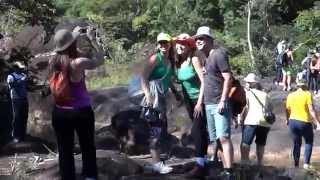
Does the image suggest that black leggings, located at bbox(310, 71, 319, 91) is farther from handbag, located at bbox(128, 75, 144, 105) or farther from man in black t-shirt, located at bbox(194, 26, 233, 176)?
man in black t-shirt, located at bbox(194, 26, 233, 176)

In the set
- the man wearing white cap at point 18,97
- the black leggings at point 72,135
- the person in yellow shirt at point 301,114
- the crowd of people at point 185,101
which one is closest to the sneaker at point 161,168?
the crowd of people at point 185,101

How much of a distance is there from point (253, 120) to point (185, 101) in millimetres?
1828

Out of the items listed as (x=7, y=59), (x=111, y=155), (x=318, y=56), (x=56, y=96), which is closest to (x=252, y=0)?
(x=318, y=56)

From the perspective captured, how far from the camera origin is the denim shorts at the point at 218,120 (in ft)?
24.0

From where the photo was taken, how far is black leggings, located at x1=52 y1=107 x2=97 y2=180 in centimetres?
652

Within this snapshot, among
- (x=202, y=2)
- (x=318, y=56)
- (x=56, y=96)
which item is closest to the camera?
(x=56, y=96)

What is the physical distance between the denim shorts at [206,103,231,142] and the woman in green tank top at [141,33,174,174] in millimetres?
878

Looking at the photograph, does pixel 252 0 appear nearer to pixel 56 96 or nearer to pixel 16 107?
pixel 16 107

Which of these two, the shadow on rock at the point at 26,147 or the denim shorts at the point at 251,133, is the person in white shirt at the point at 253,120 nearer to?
the denim shorts at the point at 251,133

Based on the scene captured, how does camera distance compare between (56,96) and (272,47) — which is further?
(272,47)

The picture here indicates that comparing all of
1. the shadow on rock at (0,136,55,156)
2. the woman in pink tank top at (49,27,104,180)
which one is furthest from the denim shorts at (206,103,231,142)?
the shadow on rock at (0,136,55,156)

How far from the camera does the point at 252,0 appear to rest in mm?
32094

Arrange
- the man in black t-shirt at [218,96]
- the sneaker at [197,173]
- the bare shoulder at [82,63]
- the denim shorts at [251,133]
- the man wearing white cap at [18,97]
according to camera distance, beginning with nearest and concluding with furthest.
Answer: the bare shoulder at [82,63]
the man in black t-shirt at [218,96]
the sneaker at [197,173]
the denim shorts at [251,133]
the man wearing white cap at [18,97]

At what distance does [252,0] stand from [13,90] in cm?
2058
